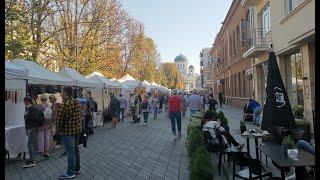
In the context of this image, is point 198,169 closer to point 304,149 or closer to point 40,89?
point 304,149

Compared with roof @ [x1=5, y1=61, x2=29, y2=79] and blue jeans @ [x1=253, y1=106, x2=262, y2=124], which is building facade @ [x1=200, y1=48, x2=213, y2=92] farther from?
roof @ [x1=5, y1=61, x2=29, y2=79]

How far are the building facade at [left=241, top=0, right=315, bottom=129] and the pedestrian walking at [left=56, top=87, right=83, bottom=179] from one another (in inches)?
334

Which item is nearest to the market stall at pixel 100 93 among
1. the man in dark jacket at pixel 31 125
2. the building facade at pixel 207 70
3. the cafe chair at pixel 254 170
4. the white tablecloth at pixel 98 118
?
the white tablecloth at pixel 98 118

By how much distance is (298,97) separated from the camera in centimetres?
1761

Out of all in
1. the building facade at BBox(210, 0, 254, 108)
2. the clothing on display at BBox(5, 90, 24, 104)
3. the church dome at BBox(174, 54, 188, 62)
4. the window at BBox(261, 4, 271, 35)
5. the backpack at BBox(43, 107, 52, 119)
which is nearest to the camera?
the backpack at BBox(43, 107, 52, 119)

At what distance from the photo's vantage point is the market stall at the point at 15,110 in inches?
413

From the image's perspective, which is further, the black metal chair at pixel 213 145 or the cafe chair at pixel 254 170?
the black metal chair at pixel 213 145

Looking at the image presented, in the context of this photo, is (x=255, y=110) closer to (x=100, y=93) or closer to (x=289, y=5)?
(x=289, y=5)

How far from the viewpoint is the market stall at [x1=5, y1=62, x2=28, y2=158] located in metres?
10.5

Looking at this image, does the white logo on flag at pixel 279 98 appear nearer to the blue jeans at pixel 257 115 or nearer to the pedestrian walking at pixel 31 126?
the pedestrian walking at pixel 31 126

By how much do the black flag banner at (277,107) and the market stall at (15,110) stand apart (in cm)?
655

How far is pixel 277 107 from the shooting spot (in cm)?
888

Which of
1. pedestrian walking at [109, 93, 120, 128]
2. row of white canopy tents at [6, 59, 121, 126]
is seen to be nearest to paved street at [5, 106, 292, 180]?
row of white canopy tents at [6, 59, 121, 126]

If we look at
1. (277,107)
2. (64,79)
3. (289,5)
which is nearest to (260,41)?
(289,5)
